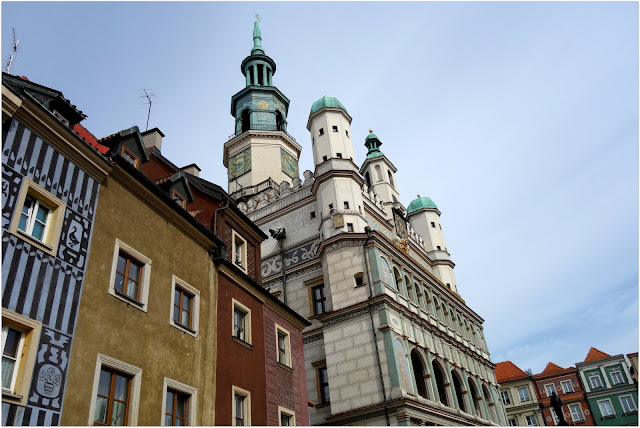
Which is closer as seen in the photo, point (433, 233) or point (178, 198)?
point (178, 198)

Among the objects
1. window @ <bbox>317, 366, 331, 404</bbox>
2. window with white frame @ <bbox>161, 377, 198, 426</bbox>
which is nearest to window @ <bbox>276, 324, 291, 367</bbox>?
window with white frame @ <bbox>161, 377, 198, 426</bbox>

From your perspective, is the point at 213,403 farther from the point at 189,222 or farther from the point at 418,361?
the point at 418,361

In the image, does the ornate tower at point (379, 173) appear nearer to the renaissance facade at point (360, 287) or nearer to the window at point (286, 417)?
the renaissance facade at point (360, 287)

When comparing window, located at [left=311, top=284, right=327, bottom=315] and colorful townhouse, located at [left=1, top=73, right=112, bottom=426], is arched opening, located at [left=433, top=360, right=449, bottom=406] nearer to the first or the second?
window, located at [left=311, top=284, right=327, bottom=315]

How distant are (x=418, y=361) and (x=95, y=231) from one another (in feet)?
73.3

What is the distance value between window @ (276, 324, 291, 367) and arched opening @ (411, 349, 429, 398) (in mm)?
11325

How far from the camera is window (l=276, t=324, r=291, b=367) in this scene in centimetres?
2028

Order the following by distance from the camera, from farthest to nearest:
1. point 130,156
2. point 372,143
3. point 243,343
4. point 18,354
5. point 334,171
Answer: point 372,143 → point 334,171 → point 243,343 → point 130,156 → point 18,354

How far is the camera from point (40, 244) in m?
11.8

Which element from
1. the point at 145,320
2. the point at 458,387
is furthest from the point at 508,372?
the point at 145,320

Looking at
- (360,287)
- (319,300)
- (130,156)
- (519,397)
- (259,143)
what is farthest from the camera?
(519,397)

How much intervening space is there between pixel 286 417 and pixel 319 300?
45.0 ft

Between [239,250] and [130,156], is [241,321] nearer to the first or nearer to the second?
[239,250]

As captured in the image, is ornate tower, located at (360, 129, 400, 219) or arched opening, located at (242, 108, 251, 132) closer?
ornate tower, located at (360, 129, 400, 219)
